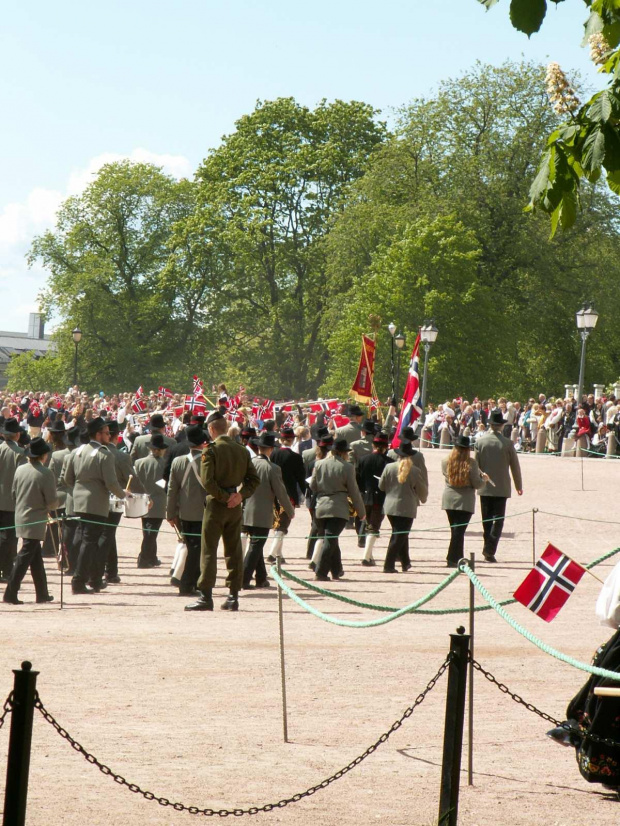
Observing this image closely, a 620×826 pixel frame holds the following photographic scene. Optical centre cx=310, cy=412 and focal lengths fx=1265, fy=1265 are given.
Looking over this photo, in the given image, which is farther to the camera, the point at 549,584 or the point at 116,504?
the point at 116,504

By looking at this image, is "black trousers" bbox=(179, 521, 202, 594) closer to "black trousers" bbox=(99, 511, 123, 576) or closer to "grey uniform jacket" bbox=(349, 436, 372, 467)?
"black trousers" bbox=(99, 511, 123, 576)

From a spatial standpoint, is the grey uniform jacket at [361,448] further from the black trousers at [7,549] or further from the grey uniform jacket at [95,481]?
the black trousers at [7,549]

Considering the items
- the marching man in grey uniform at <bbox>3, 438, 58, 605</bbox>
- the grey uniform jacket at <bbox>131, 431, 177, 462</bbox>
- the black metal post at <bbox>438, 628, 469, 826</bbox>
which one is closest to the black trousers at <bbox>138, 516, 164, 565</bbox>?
the grey uniform jacket at <bbox>131, 431, 177, 462</bbox>

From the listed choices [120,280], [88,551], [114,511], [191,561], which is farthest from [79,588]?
[120,280]

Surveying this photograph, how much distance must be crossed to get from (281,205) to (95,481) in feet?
152

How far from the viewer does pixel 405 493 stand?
16.3 m

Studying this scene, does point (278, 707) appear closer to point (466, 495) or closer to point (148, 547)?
point (148, 547)

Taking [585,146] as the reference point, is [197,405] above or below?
above

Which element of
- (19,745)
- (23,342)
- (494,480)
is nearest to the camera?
(19,745)

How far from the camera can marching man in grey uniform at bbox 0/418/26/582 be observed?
14.1 meters

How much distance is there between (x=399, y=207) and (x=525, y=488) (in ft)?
96.7

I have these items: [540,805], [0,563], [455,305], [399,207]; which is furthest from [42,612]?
[399,207]

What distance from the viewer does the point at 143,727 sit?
311 inches

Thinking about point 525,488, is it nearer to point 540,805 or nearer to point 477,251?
point 540,805
